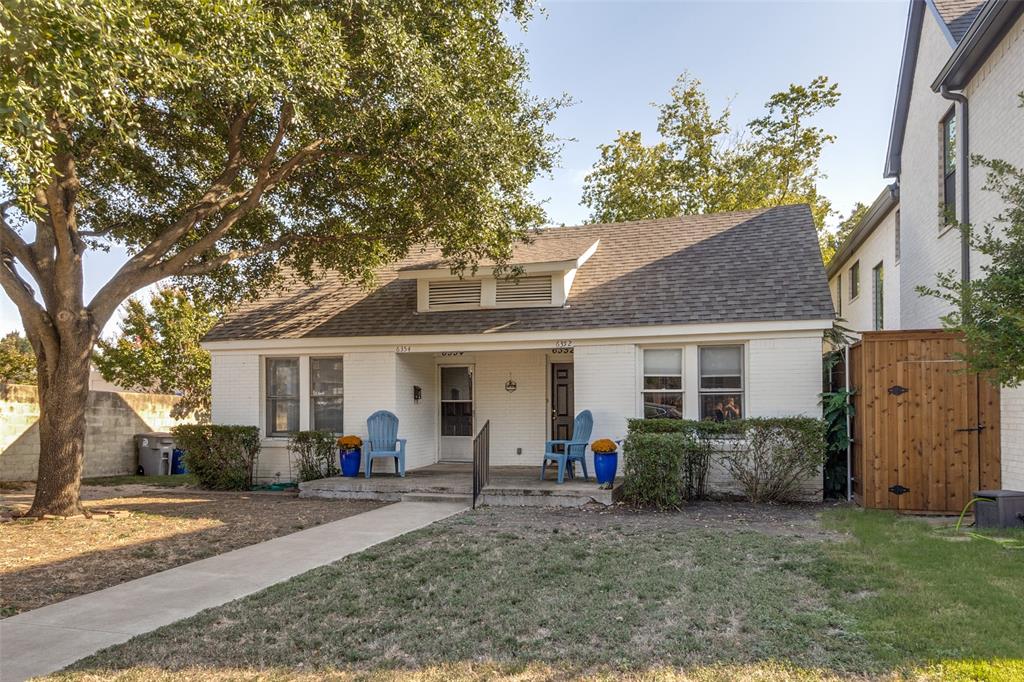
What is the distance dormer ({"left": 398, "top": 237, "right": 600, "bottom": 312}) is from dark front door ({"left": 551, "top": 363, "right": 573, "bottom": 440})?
61.5 inches

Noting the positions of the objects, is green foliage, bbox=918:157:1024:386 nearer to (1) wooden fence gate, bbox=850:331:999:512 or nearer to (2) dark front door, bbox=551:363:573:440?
(1) wooden fence gate, bbox=850:331:999:512

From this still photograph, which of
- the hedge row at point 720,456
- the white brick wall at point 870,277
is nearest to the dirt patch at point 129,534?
the hedge row at point 720,456

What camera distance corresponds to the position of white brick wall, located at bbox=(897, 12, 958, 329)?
35.2ft

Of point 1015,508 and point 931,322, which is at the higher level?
point 931,322

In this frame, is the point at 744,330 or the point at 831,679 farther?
the point at 744,330

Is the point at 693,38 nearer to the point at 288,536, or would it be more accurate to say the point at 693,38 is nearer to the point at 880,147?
the point at 880,147

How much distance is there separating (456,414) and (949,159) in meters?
9.82

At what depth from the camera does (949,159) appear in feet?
35.5

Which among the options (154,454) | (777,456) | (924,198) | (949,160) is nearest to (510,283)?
(777,456)

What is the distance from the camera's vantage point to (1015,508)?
24.1 ft

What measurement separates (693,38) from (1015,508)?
1247cm

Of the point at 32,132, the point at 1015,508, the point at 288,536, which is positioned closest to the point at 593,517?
the point at 288,536

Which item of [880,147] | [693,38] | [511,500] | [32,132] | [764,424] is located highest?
[693,38]

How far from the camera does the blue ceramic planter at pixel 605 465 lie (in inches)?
415
